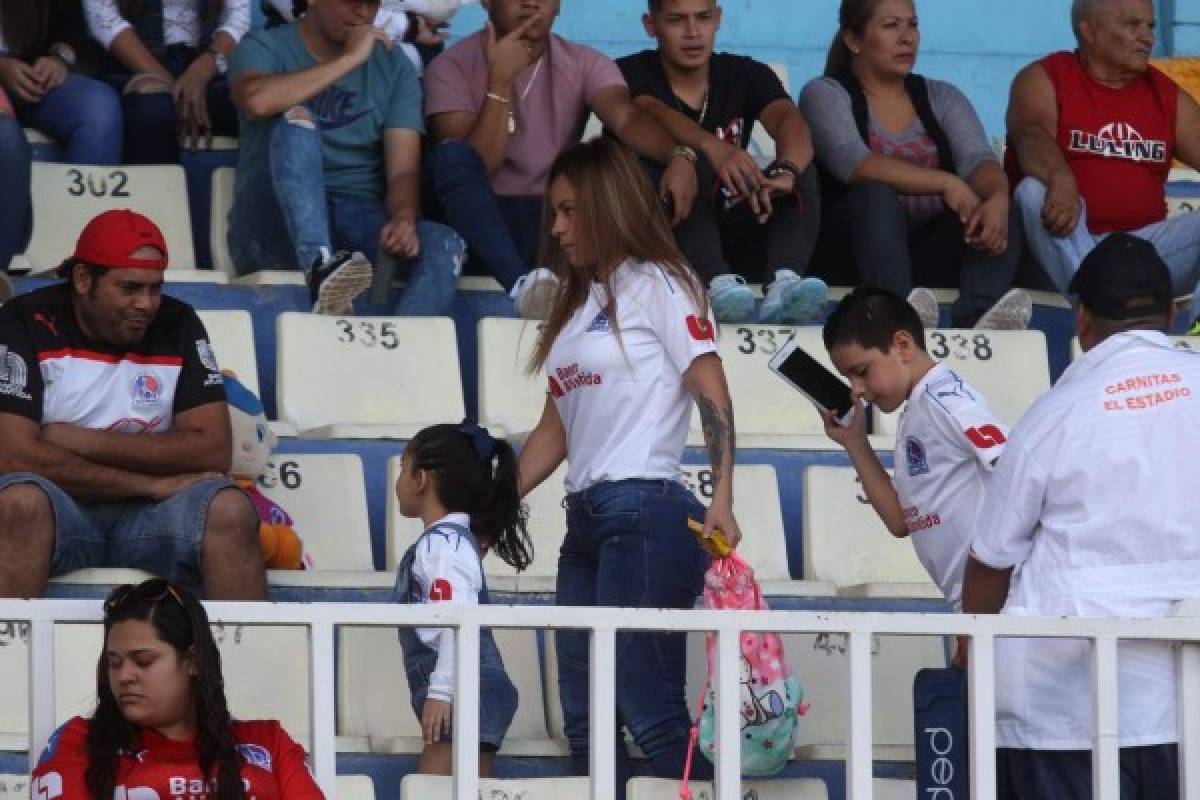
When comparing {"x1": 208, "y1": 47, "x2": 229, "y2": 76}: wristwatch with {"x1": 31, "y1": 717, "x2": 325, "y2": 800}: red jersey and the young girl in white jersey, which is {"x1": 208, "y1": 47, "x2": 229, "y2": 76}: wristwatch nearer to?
the young girl in white jersey

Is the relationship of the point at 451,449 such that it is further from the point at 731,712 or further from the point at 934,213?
the point at 934,213

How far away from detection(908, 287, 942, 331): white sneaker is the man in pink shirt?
1.87 ft

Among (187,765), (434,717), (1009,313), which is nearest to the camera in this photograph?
(187,765)

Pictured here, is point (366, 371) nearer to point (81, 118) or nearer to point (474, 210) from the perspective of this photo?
point (474, 210)

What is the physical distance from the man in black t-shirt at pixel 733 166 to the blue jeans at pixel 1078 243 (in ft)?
1.83

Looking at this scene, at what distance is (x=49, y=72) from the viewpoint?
6527 mm

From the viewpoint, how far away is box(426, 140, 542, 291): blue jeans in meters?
6.24

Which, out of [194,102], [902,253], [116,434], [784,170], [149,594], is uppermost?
[194,102]

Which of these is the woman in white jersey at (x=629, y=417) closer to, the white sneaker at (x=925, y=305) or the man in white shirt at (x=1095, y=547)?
the man in white shirt at (x=1095, y=547)

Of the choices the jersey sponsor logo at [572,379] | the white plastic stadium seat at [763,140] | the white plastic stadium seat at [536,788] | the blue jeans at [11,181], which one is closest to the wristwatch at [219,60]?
the blue jeans at [11,181]

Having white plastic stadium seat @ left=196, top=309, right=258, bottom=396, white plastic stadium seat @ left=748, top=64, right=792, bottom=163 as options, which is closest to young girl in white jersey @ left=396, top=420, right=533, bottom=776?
white plastic stadium seat @ left=196, top=309, right=258, bottom=396

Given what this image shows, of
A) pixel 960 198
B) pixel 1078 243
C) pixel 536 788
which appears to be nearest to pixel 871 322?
pixel 536 788

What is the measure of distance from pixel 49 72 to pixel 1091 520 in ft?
11.6

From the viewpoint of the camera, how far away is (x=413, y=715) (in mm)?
4875
